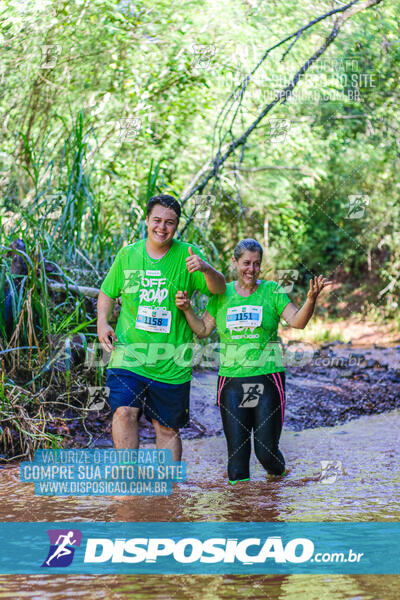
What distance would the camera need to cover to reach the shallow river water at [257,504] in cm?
292

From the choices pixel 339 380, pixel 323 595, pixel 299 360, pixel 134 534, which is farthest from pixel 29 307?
pixel 299 360

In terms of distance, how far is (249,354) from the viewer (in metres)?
4.50

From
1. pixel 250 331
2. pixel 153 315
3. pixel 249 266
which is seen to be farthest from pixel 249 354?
pixel 153 315

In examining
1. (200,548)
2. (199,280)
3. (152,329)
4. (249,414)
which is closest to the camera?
(200,548)

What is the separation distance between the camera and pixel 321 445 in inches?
236

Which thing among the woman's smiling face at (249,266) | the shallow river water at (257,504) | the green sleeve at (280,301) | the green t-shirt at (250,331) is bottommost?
the shallow river water at (257,504)

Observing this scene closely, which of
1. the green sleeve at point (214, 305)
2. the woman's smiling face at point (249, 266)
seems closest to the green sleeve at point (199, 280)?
the green sleeve at point (214, 305)

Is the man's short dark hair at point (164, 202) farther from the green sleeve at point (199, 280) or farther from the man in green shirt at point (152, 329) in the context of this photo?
the green sleeve at point (199, 280)

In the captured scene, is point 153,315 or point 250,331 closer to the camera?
point 153,315

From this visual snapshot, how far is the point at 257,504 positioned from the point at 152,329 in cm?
115

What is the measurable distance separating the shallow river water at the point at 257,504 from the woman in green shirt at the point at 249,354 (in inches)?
14.2

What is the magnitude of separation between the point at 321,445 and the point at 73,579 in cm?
330

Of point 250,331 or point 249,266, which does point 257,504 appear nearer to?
point 250,331

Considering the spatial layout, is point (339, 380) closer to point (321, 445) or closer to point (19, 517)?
point (321, 445)
